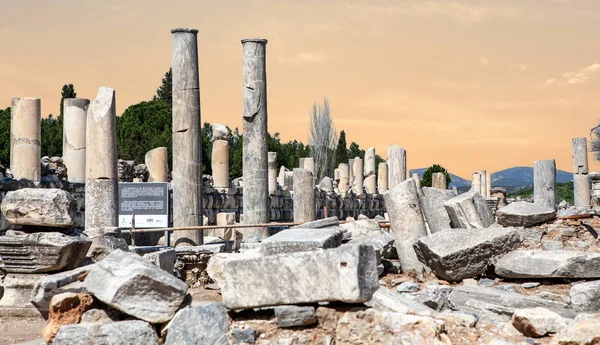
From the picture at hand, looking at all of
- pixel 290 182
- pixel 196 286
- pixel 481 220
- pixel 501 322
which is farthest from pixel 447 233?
pixel 290 182

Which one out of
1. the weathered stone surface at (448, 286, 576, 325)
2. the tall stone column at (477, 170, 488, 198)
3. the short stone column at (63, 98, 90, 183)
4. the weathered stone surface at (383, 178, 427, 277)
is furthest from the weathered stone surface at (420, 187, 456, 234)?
the tall stone column at (477, 170, 488, 198)

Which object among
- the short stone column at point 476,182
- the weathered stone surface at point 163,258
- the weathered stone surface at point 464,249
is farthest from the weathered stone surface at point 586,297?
the short stone column at point 476,182

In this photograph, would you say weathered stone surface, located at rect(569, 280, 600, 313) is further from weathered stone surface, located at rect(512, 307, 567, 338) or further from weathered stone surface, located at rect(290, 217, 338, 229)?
weathered stone surface, located at rect(290, 217, 338, 229)

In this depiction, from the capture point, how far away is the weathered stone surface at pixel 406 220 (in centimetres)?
1225

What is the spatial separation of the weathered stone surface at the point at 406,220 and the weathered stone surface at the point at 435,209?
3.04 ft

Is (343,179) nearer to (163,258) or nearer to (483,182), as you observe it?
(483,182)

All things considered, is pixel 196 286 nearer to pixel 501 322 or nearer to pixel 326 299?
pixel 501 322

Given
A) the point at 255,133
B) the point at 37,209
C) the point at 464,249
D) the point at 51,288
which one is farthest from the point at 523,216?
Result: the point at 51,288

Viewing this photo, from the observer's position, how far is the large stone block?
9883 mm

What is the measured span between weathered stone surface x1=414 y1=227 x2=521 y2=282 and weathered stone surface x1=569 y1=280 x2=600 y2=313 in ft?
5.02

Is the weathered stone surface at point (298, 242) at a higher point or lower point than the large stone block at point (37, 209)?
lower

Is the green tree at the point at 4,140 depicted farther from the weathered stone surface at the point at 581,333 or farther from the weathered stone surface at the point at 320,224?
the weathered stone surface at the point at 581,333

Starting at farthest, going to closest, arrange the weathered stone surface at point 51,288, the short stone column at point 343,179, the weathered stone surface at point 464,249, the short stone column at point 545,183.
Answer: the short stone column at point 343,179
the short stone column at point 545,183
the weathered stone surface at point 464,249
the weathered stone surface at point 51,288

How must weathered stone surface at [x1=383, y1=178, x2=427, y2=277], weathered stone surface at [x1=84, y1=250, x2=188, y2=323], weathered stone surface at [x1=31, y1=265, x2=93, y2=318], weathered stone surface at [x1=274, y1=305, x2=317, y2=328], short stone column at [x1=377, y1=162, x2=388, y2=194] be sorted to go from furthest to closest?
short stone column at [x1=377, y1=162, x2=388, y2=194]
weathered stone surface at [x1=383, y1=178, x2=427, y2=277]
weathered stone surface at [x1=31, y1=265, x2=93, y2=318]
weathered stone surface at [x1=84, y1=250, x2=188, y2=323]
weathered stone surface at [x1=274, y1=305, x2=317, y2=328]
